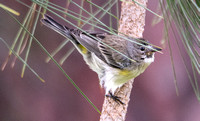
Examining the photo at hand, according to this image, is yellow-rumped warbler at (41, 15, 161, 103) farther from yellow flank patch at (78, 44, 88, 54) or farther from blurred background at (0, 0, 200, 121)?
blurred background at (0, 0, 200, 121)

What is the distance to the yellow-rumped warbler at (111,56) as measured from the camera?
2156mm

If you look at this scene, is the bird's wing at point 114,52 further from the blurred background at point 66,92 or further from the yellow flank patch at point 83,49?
the blurred background at point 66,92

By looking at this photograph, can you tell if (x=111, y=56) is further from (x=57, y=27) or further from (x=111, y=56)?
(x=57, y=27)

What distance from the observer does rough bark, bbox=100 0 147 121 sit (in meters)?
1.75

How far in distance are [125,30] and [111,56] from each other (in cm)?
36

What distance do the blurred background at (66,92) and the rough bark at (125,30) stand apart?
72 centimetres

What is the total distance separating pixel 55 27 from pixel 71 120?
3.37ft

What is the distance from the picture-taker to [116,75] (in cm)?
219

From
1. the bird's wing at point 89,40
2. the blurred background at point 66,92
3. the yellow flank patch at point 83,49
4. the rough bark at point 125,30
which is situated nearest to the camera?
the rough bark at point 125,30

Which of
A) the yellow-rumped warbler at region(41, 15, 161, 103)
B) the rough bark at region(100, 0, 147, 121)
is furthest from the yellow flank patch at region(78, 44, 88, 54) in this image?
the rough bark at region(100, 0, 147, 121)

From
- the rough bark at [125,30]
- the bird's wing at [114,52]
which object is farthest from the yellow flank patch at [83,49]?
the rough bark at [125,30]

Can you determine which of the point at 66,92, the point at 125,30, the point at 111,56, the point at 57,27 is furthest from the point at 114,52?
the point at 66,92

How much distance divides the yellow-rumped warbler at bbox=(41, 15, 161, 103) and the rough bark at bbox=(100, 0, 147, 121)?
0.14m

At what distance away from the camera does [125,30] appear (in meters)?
1.94
